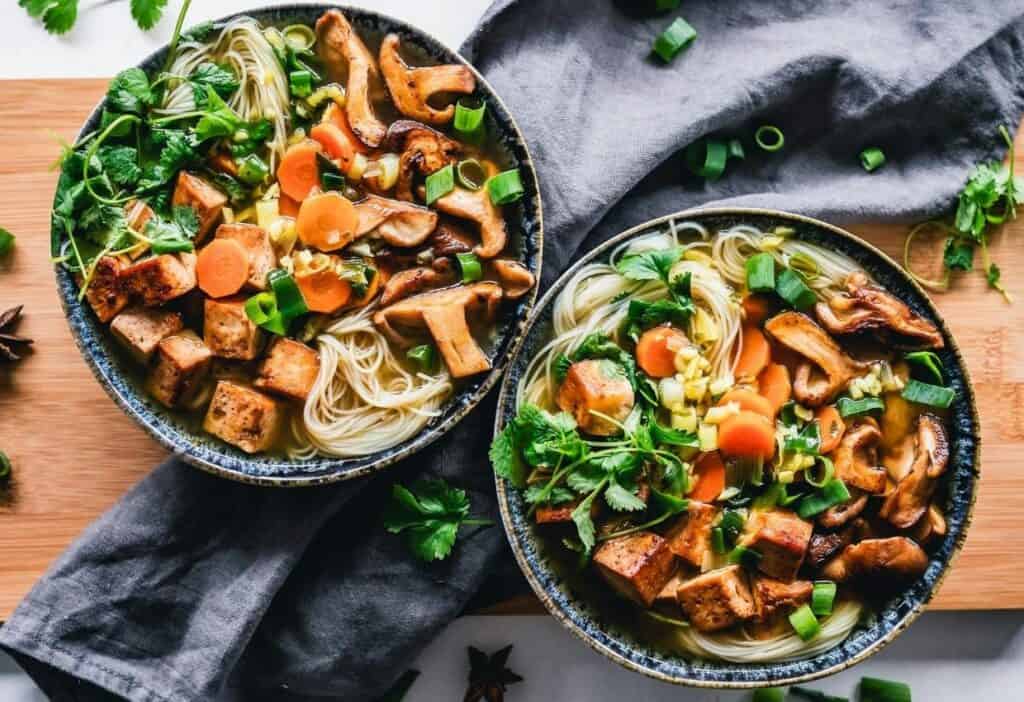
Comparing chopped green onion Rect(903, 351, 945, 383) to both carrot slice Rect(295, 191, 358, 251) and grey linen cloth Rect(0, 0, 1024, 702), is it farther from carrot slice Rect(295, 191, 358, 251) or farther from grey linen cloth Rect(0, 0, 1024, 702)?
carrot slice Rect(295, 191, 358, 251)

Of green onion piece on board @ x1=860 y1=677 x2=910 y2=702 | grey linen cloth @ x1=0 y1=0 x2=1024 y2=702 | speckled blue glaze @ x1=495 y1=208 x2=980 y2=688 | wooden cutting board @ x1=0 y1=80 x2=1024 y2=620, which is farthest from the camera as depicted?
green onion piece on board @ x1=860 y1=677 x2=910 y2=702

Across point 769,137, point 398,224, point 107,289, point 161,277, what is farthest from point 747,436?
point 107,289

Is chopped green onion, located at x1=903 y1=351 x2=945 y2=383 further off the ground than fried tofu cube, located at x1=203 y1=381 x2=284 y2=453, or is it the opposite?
chopped green onion, located at x1=903 y1=351 x2=945 y2=383

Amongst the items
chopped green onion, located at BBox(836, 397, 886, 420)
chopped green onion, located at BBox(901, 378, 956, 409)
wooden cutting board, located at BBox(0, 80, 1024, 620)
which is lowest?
wooden cutting board, located at BBox(0, 80, 1024, 620)

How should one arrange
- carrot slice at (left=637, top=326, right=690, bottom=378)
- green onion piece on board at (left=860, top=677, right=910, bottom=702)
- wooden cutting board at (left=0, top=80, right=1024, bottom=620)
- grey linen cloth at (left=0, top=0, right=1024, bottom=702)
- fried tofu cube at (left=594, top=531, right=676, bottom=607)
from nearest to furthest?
fried tofu cube at (left=594, top=531, right=676, bottom=607) → carrot slice at (left=637, top=326, right=690, bottom=378) → grey linen cloth at (left=0, top=0, right=1024, bottom=702) → wooden cutting board at (left=0, top=80, right=1024, bottom=620) → green onion piece on board at (left=860, top=677, right=910, bottom=702)

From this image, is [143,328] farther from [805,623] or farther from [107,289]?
[805,623]

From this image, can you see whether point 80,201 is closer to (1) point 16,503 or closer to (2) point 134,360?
(2) point 134,360

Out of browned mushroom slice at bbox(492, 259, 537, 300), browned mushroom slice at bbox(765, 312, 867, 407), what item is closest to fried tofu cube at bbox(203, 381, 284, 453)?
browned mushroom slice at bbox(492, 259, 537, 300)
